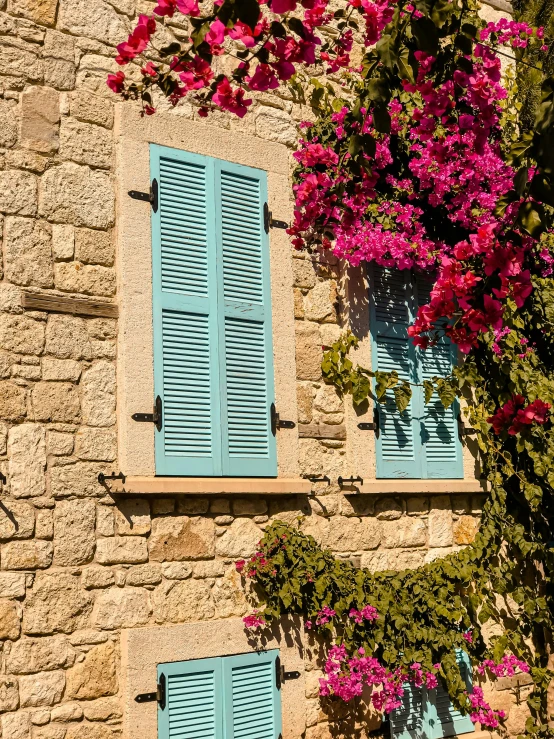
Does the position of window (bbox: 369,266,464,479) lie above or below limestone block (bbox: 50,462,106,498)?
above

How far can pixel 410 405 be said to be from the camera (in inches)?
257

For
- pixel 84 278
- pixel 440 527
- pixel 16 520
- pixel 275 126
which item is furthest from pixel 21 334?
pixel 440 527

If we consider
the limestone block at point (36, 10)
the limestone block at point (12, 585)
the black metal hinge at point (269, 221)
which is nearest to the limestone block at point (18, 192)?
the limestone block at point (36, 10)

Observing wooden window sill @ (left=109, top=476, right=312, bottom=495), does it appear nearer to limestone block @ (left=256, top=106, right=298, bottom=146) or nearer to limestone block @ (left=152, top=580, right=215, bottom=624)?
limestone block @ (left=152, top=580, right=215, bottom=624)

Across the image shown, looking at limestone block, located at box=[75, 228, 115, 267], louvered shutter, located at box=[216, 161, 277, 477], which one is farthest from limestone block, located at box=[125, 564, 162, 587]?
limestone block, located at box=[75, 228, 115, 267]

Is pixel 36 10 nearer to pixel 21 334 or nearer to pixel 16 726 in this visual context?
pixel 21 334

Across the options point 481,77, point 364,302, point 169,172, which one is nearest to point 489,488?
point 364,302

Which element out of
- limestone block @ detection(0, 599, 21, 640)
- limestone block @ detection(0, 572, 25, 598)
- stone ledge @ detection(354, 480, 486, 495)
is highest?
stone ledge @ detection(354, 480, 486, 495)

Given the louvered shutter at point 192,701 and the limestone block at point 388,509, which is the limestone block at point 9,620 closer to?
the louvered shutter at point 192,701

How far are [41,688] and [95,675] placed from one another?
0.29m

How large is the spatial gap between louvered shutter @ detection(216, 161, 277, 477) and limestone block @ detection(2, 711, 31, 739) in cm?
165

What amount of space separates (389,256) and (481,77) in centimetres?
259

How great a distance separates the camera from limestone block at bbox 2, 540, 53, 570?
15.4 feet

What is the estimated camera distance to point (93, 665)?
4.86 meters
